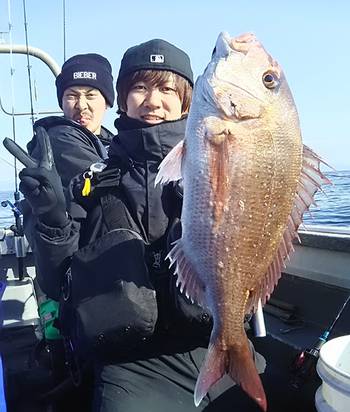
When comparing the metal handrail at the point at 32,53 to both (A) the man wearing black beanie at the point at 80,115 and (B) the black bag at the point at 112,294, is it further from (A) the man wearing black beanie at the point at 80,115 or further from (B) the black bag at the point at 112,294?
(B) the black bag at the point at 112,294

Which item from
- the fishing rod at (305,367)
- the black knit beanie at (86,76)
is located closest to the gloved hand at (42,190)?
the fishing rod at (305,367)

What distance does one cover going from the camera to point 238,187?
5.81 ft

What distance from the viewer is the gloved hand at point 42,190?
2.33 meters

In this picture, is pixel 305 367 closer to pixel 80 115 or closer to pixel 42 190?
pixel 42 190

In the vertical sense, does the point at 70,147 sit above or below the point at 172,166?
below

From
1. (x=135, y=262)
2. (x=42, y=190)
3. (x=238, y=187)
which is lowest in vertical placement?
(x=135, y=262)

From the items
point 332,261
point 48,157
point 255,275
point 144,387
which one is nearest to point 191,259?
point 255,275

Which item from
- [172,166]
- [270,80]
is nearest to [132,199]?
[172,166]

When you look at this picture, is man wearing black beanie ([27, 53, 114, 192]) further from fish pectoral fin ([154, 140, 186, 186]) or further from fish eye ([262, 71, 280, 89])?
fish eye ([262, 71, 280, 89])

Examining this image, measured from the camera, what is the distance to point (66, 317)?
250cm

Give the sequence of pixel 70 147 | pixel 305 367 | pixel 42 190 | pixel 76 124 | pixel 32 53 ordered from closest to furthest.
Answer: pixel 42 190 → pixel 305 367 → pixel 70 147 → pixel 76 124 → pixel 32 53

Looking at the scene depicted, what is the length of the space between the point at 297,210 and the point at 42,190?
3.94 ft

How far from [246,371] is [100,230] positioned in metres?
1.01

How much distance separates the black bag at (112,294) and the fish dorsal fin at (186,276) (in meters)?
0.38
